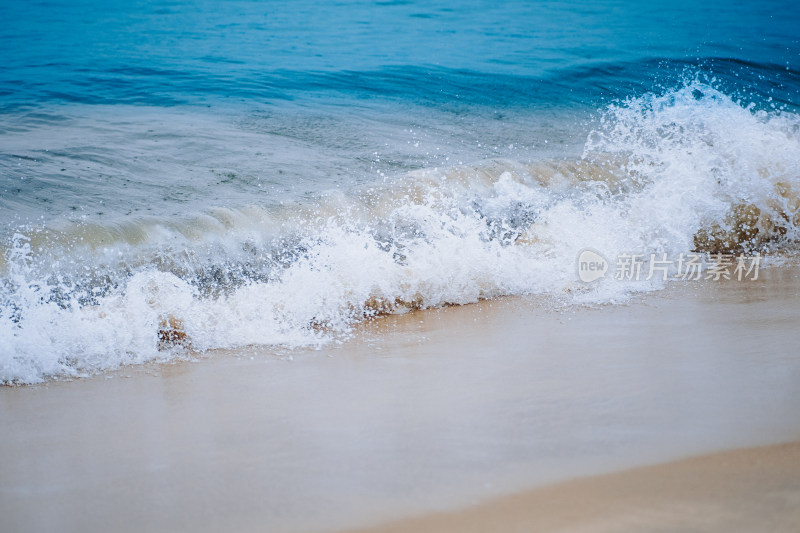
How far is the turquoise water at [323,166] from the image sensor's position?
301cm

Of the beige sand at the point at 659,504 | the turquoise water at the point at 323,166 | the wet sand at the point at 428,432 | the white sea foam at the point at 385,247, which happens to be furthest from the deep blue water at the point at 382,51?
the beige sand at the point at 659,504

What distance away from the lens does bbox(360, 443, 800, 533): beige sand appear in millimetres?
1350

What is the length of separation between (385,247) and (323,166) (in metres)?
1.54

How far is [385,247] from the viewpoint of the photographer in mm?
3492

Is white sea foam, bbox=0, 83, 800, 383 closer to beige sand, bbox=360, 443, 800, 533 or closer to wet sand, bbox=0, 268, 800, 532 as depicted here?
wet sand, bbox=0, 268, 800, 532

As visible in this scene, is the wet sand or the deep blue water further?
the deep blue water

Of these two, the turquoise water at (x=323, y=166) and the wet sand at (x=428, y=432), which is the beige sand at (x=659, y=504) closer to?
the wet sand at (x=428, y=432)

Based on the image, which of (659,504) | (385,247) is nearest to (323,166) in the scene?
(385,247)

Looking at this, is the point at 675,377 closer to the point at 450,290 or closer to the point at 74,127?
the point at 450,290

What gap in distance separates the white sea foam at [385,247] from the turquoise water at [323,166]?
0.01 meters

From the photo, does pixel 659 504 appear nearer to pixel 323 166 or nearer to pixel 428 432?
pixel 428 432

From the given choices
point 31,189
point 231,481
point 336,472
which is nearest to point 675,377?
point 336,472

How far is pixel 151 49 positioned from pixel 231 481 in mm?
→ 7319

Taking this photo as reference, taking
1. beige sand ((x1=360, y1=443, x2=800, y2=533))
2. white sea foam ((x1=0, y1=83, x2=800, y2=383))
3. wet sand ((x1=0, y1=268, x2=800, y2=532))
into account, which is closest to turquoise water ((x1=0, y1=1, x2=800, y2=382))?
white sea foam ((x1=0, y1=83, x2=800, y2=383))
